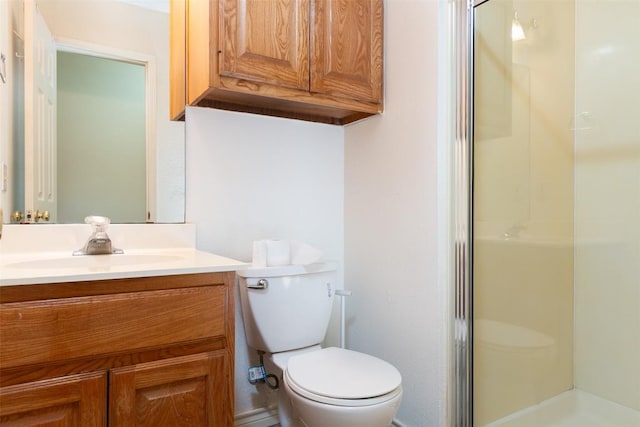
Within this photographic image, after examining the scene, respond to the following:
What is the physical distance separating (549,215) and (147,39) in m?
1.81

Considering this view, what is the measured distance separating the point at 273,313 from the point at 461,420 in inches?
31.6

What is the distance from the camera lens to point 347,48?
1.61 metres

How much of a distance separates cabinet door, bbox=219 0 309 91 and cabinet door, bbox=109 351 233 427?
3.14 feet

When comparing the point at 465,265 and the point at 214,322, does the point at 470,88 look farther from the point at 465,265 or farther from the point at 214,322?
the point at 214,322

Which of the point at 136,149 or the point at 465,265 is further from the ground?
the point at 136,149

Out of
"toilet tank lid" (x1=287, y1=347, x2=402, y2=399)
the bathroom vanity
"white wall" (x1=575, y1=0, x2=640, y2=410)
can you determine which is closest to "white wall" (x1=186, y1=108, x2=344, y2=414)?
"toilet tank lid" (x1=287, y1=347, x2=402, y2=399)

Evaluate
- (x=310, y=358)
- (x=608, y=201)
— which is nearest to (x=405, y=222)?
(x=310, y=358)

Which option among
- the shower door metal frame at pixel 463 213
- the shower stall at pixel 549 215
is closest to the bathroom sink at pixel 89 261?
the shower door metal frame at pixel 463 213

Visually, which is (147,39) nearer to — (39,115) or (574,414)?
(39,115)

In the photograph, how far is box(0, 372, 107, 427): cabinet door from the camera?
84 cm

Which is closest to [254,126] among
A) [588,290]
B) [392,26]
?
[392,26]

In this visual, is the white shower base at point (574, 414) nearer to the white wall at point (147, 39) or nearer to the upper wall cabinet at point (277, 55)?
the upper wall cabinet at point (277, 55)

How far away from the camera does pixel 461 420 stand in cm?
145

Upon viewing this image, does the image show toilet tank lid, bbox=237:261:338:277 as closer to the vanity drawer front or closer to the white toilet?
the white toilet
